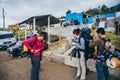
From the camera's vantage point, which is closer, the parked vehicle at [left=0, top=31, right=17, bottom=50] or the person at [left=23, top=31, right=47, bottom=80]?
the person at [left=23, top=31, right=47, bottom=80]

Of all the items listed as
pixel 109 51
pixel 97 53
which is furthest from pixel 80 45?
pixel 109 51

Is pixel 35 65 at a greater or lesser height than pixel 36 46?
lesser

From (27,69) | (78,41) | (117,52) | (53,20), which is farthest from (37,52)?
(53,20)

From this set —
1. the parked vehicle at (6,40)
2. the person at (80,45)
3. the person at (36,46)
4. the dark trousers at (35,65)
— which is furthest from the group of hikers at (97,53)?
the parked vehicle at (6,40)

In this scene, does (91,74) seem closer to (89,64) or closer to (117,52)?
(89,64)

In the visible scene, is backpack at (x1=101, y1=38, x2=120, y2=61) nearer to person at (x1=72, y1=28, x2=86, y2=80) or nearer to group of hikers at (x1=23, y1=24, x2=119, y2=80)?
group of hikers at (x1=23, y1=24, x2=119, y2=80)

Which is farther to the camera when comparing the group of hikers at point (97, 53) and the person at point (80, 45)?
the person at point (80, 45)

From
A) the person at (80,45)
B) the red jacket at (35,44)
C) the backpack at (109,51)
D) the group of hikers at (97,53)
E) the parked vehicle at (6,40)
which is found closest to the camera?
the backpack at (109,51)

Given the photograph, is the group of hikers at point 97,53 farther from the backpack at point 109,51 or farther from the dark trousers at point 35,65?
the dark trousers at point 35,65

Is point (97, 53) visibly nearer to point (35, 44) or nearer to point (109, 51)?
point (109, 51)

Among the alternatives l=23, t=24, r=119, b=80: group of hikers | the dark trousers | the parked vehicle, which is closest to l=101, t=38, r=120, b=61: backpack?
l=23, t=24, r=119, b=80: group of hikers

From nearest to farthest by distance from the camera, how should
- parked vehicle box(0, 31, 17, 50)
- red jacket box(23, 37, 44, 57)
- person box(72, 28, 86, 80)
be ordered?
1. red jacket box(23, 37, 44, 57)
2. person box(72, 28, 86, 80)
3. parked vehicle box(0, 31, 17, 50)

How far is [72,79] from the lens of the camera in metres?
8.44

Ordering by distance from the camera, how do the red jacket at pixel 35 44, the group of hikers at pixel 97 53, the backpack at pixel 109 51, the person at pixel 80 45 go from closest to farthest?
the backpack at pixel 109 51
the group of hikers at pixel 97 53
the red jacket at pixel 35 44
the person at pixel 80 45
